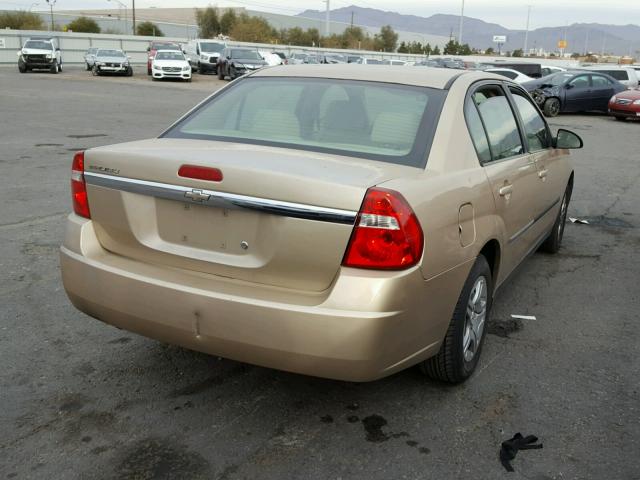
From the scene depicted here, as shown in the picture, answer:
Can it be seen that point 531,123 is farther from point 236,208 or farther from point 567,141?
point 236,208

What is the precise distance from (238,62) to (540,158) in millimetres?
30948

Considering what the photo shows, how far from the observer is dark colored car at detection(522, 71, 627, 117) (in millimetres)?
23062

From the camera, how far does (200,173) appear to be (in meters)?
3.06

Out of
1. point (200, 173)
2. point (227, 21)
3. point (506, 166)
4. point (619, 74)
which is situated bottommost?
point (619, 74)

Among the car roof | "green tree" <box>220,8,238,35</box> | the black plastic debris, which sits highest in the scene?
"green tree" <box>220,8,238,35</box>

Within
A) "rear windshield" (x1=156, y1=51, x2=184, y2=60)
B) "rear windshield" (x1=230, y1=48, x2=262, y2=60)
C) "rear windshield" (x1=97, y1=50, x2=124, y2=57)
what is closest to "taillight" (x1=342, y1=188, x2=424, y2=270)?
"rear windshield" (x1=230, y1=48, x2=262, y2=60)

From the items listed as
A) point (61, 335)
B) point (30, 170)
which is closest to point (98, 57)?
point (30, 170)

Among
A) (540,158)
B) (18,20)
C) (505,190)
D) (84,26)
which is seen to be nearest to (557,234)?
(540,158)

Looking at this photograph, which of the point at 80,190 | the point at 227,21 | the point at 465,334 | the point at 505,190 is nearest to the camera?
the point at 80,190

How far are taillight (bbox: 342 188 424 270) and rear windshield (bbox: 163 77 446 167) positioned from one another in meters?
0.49

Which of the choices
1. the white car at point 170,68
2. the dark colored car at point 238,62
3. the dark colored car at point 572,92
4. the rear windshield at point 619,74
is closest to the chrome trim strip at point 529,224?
the dark colored car at point 572,92

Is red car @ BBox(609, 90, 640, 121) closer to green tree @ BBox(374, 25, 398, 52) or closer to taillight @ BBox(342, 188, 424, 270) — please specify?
taillight @ BBox(342, 188, 424, 270)

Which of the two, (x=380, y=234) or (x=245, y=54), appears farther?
(x=245, y=54)

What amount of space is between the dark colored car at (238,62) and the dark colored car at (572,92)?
14.9m
